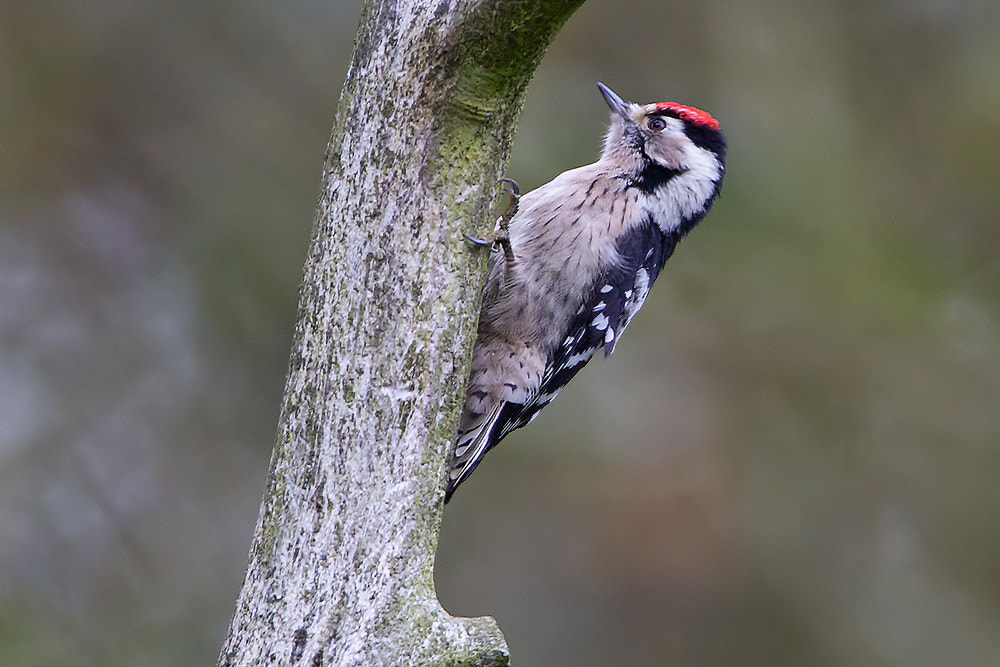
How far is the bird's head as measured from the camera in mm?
3441

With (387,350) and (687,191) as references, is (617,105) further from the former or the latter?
(387,350)

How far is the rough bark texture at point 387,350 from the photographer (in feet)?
6.94

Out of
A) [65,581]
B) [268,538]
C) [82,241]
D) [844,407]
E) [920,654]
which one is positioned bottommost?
[65,581]

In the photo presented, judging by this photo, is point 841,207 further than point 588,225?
Yes

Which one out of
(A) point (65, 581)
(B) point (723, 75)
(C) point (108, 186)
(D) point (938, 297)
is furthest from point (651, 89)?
(A) point (65, 581)

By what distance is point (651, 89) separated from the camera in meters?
6.06

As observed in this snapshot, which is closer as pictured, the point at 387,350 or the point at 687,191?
the point at 387,350

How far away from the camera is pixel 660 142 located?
3477 mm

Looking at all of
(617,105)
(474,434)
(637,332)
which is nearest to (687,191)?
(617,105)

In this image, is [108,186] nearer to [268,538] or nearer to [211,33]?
[211,33]

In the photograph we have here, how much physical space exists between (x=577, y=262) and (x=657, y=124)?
663mm

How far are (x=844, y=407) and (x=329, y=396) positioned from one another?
453cm

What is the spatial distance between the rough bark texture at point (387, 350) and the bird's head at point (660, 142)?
1177 millimetres

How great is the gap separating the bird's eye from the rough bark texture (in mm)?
1256
